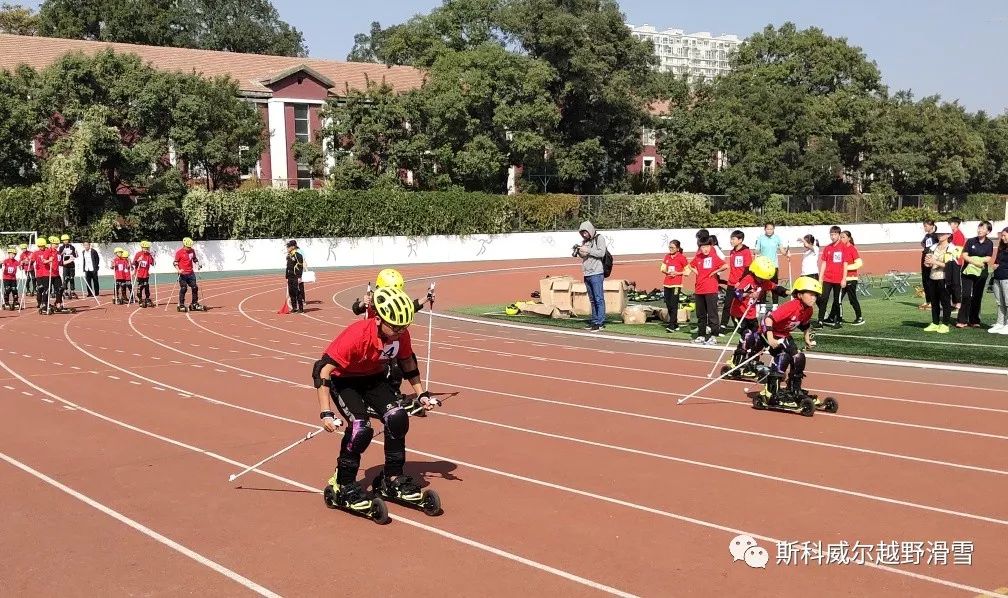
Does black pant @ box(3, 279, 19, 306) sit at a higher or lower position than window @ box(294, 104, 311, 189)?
lower

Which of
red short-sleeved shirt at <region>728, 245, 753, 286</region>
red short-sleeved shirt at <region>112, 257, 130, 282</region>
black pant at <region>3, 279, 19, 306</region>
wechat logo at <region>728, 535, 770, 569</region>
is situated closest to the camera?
wechat logo at <region>728, 535, 770, 569</region>

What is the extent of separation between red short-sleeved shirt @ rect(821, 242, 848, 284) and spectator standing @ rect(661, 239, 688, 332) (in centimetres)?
265

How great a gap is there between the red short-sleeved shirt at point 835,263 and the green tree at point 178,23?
6445 cm

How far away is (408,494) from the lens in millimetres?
7355

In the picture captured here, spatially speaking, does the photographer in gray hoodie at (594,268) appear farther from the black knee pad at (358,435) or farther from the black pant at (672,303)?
the black knee pad at (358,435)

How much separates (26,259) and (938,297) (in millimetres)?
23547

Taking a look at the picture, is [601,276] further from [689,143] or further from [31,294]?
[689,143]

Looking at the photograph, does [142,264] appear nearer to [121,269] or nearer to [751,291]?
[121,269]

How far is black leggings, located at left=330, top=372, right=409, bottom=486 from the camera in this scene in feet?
23.2

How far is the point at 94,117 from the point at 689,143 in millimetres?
Answer: 35809

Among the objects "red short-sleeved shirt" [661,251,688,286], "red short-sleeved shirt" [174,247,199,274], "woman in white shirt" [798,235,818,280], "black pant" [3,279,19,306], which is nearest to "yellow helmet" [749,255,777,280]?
"red short-sleeved shirt" [661,251,688,286]

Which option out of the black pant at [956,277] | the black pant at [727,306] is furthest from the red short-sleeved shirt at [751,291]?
the black pant at [956,277]

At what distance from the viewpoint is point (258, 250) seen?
4159 cm

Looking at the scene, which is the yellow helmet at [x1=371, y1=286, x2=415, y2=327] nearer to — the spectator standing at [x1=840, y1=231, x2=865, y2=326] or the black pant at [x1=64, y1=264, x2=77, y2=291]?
the spectator standing at [x1=840, y1=231, x2=865, y2=326]
